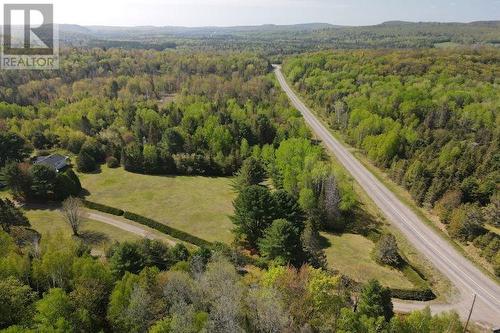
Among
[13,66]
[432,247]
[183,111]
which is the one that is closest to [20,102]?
[13,66]

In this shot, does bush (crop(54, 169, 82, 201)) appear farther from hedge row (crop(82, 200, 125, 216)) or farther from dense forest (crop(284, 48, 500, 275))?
dense forest (crop(284, 48, 500, 275))

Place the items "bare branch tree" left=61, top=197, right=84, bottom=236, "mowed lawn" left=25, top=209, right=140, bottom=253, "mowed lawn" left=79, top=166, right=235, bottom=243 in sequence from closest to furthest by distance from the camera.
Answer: "bare branch tree" left=61, top=197, right=84, bottom=236 < "mowed lawn" left=25, top=209, right=140, bottom=253 < "mowed lawn" left=79, top=166, right=235, bottom=243

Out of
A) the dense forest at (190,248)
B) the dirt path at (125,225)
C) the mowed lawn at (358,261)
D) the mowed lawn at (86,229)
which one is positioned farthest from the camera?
the dirt path at (125,225)

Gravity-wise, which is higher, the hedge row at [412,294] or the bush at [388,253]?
the bush at [388,253]

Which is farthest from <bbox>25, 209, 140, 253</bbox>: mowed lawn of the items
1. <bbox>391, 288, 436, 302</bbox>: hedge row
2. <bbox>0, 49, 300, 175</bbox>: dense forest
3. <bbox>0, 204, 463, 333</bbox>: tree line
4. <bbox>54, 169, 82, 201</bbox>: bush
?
<bbox>391, 288, 436, 302</bbox>: hedge row

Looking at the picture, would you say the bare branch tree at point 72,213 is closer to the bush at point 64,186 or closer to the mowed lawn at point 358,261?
the bush at point 64,186

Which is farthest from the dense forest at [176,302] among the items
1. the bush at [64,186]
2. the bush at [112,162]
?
the bush at [112,162]

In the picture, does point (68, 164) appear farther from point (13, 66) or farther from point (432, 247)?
point (13, 66)
